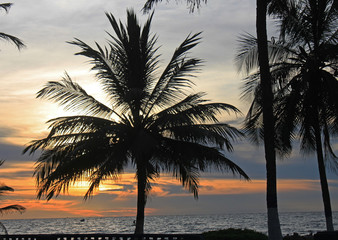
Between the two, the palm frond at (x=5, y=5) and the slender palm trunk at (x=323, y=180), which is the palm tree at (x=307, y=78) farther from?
the palm frond at (x=5, y=5)

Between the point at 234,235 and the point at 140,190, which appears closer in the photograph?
the point at 234,235

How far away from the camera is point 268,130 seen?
1670cm

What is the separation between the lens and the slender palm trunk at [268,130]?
617 inches

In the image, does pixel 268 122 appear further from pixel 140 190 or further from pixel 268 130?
pixel 140 190

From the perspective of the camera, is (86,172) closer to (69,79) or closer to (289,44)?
(69,79)

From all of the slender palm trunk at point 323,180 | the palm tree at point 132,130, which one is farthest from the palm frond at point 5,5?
the slender palm trunk at point 323,180

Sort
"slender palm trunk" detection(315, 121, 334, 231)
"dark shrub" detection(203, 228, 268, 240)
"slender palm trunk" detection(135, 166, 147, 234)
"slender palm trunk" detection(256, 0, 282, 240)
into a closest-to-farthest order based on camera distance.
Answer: "slender palm trunk" detection(256, 0, 282, 240) → "dark shrub" detection(203, 228, 268, 240) → "slender palm trunk" detection(135, 166, 147, 234) → "slender palm trunk" detection(315, 121, 334, 231)

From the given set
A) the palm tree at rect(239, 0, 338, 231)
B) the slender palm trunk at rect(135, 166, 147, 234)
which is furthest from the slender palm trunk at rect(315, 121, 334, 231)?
the slender palm trunk at rect(135, 166, 147, 234)

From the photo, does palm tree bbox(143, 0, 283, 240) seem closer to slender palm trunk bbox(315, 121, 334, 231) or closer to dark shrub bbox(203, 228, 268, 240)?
dark shrub bbox(203, 228, 268, 240)

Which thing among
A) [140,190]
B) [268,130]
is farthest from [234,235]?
[268,130]

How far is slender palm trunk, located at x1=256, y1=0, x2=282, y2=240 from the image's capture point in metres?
15.7

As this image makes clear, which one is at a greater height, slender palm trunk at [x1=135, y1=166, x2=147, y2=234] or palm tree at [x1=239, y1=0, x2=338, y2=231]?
palm tree at [x1=239, y1=0, x2=338, y2=231]

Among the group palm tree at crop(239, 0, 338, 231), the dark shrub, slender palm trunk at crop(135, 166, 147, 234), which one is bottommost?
the dark shrub

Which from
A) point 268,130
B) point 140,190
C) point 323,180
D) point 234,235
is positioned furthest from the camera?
point 323,180
